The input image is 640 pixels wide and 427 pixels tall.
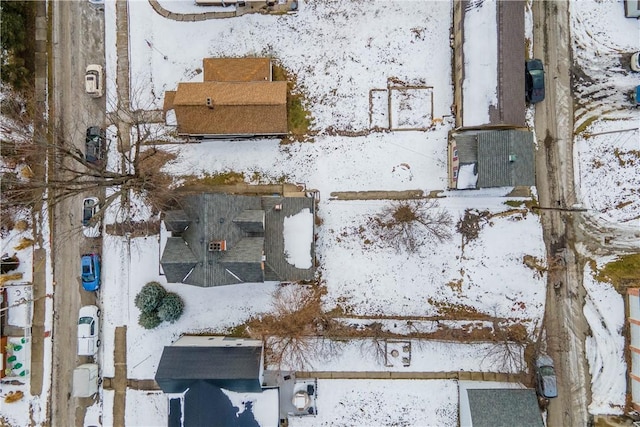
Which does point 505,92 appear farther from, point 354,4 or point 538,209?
point 354,4

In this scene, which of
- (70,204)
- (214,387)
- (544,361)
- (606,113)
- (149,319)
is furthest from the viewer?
(70,204)

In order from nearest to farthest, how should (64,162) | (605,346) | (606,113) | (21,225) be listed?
(605,346)
(606,113)
(21,225)
(64,162)

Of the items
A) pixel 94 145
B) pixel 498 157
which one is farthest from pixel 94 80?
pixel 498 157

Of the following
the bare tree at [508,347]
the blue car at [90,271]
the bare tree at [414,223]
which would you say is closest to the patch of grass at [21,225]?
the blue car at [90,271]

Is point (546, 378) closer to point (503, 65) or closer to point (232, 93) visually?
point (503, 65)

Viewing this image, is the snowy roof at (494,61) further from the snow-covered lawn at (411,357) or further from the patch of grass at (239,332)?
the patch of grass at (239,332)

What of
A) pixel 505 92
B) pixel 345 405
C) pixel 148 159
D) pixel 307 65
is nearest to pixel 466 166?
pixel 505 92
